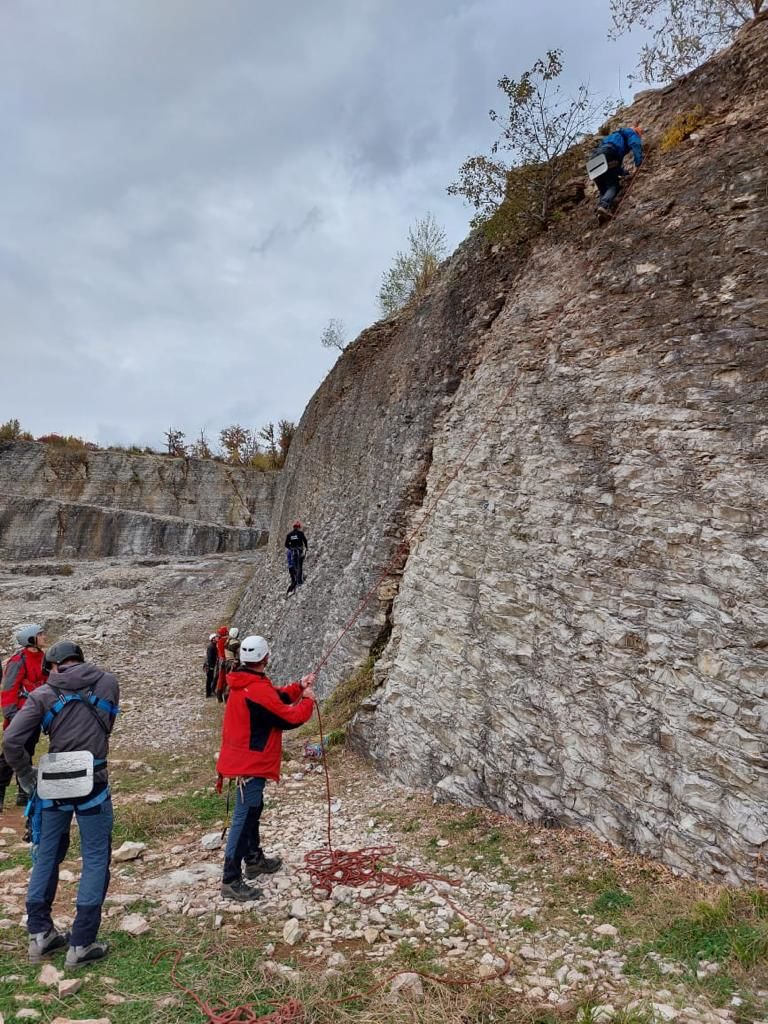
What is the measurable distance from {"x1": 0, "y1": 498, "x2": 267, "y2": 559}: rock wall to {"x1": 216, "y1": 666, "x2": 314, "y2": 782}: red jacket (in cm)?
3206

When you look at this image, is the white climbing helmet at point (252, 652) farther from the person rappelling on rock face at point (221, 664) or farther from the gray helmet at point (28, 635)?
the person rappelling on rock face at point (221, 664)

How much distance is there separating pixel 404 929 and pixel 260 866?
1.50 m

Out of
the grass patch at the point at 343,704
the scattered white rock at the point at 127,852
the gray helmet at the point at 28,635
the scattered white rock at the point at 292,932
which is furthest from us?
the grass patch at the point at 343,704

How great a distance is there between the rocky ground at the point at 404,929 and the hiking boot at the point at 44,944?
8 cm

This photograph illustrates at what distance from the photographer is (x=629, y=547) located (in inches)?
208

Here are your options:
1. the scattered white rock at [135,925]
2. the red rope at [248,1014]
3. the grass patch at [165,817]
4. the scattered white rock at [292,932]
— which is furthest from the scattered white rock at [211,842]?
the red rope at [248,1014]

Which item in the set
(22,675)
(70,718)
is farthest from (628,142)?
(22,675)

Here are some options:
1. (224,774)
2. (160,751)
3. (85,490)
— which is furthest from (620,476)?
(85,490)

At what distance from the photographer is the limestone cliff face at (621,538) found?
14.5 feet

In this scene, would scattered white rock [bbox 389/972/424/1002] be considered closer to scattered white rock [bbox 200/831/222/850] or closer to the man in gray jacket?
the man in gray jacket

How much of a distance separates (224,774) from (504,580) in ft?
11.7

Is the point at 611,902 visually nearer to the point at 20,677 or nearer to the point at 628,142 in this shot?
the point at 20,677

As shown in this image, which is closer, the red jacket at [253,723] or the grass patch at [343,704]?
the red jacket at [253,723]

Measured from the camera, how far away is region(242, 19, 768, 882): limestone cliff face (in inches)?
174
